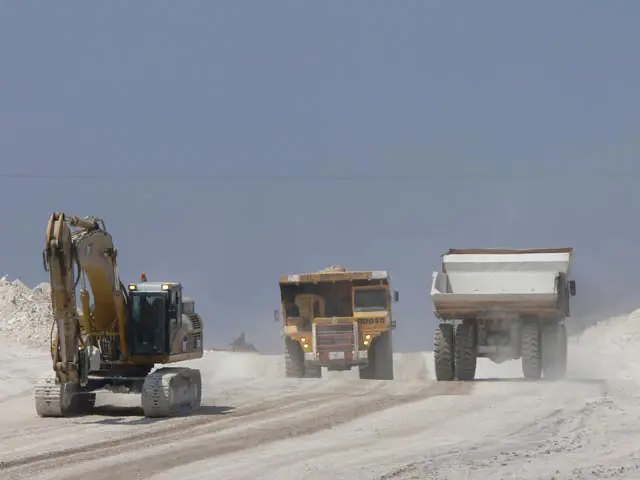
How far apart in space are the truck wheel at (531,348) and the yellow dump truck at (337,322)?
170 inches

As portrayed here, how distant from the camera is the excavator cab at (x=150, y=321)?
23609mm

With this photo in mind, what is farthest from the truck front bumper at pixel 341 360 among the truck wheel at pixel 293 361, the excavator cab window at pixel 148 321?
the excavator cab window at pixel 148 321

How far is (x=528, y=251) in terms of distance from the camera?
1292 inches

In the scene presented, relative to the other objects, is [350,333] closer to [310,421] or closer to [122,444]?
[310,421]

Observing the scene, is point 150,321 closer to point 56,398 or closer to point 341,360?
point 56,398

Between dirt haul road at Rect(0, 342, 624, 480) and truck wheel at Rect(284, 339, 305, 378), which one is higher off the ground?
truck wheel at Rect(284, 339, 305, 378)

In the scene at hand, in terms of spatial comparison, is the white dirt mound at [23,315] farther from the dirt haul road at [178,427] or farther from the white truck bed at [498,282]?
the white truck bed at [498,282]

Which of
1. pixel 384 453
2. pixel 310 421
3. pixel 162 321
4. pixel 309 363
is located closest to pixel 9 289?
pixel 309 363

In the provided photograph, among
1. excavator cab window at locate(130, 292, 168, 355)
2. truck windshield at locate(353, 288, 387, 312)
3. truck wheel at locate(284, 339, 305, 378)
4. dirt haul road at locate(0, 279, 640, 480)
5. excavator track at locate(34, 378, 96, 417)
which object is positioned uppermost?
truck windshield at locate(353, 288, 387, 312)

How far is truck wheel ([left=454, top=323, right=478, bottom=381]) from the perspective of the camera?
32.5 meters

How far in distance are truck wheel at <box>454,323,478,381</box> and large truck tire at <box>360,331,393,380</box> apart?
308cm

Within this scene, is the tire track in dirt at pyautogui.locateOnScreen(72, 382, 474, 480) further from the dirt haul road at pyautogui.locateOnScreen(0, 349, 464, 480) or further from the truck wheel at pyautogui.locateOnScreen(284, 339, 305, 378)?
the truck wheel at pyautogui.locateOnScreen(284, 339, 305, 378)

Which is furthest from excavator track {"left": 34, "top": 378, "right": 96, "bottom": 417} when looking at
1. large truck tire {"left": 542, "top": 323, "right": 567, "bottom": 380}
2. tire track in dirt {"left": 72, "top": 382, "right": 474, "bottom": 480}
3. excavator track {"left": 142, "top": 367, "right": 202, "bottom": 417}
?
large truck tire {"left": 542, "top": 323, "right": 567, "bottom": 380}

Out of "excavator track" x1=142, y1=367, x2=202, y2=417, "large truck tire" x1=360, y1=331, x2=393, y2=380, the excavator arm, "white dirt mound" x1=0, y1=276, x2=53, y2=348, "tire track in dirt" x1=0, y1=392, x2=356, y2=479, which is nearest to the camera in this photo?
"tire track in dirt" x1=0, y1=392, x2=356, y2=479
